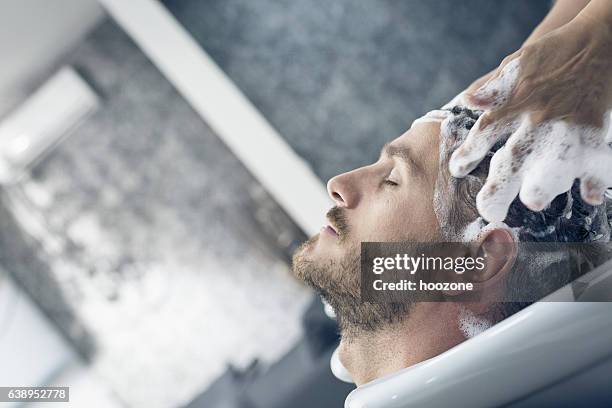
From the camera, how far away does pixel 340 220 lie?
0.60 m

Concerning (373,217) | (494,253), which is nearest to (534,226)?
(494,253)

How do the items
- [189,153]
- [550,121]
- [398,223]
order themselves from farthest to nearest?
[189,153], [398,223], [550,121]

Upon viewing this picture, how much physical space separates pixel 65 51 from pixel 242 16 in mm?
350

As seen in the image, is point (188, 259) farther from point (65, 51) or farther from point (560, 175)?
point (560, 175)

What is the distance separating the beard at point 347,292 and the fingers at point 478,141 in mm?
136

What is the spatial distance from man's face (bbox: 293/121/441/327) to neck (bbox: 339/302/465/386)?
0.06 feet

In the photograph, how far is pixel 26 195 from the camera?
105cm

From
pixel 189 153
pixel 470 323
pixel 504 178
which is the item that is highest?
pixel 189 153

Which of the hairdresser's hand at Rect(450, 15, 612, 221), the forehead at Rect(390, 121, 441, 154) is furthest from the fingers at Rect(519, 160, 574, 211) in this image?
the forehead at Rect(390, 121, 441, 154)

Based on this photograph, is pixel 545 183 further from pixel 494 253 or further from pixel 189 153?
pixel 189 153

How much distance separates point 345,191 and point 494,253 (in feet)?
0.56

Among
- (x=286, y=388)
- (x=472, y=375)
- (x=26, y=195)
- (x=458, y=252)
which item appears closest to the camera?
(x=472, y=375)

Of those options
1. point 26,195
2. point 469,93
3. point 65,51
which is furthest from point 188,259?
point 469,93

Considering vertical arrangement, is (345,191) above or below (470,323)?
above
